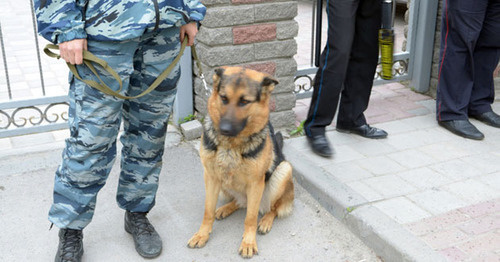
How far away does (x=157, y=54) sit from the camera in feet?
9.27

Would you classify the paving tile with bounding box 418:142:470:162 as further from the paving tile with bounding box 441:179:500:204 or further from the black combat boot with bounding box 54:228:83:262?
the black combat boot with bounding box 54:228:83:262

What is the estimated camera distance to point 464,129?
4.65m

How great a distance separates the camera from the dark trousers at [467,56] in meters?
4.51

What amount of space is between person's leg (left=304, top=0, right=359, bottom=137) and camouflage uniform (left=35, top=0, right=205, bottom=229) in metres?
1.49

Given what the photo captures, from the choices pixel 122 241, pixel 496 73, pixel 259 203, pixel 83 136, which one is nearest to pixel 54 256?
pixel 122 241

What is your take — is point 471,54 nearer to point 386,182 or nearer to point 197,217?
point 386,182

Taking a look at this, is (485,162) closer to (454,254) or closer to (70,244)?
(454,254)

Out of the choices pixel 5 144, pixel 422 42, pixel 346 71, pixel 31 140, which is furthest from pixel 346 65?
pixel 5 144

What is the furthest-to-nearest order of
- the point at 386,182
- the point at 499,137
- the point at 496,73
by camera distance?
the point at 496,73 < the point at 499,137 < the point at 386,182

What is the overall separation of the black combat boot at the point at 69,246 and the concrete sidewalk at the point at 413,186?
1.71 metres

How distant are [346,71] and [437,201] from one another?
4.70 feet

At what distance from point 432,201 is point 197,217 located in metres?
1.64

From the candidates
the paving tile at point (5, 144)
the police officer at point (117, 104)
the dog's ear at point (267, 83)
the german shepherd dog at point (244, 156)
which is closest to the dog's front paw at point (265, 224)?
the german shepherd dog at point (244, 156)

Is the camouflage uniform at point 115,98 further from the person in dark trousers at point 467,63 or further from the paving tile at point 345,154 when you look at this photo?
the person in dark trousers at point 467,63
